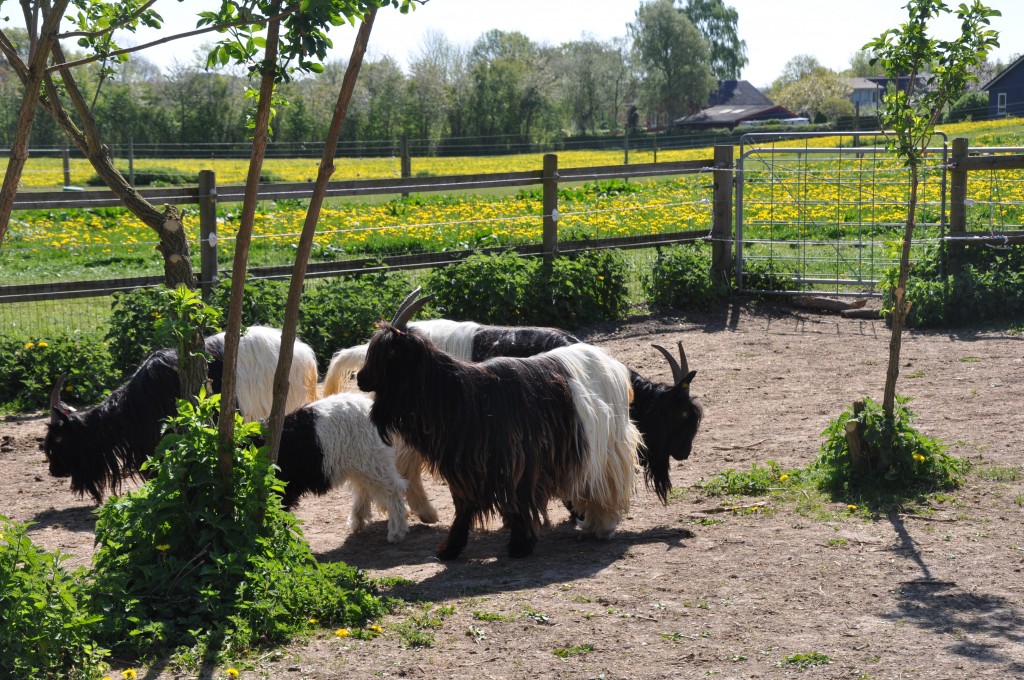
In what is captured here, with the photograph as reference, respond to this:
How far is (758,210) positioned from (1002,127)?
16.2 meters

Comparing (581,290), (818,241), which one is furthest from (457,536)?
(818,241)

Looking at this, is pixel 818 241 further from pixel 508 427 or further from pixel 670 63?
pixel 670 63

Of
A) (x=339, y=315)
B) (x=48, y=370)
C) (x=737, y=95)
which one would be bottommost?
(x=48, y=370)

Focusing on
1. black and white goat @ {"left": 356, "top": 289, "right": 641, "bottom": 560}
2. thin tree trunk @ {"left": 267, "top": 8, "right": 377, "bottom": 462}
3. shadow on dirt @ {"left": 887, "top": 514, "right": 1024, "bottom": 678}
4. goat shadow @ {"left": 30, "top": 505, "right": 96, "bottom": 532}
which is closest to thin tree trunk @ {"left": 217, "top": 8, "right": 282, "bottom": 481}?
thin tree trunk @ {"left": 267, "top": 8, "right": 377, "bottom": 462}

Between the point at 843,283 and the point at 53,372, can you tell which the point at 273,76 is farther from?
the point at 843,283

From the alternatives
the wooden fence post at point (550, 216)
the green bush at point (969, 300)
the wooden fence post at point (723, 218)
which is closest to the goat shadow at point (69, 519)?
the wooden fence post at point (550, 216)

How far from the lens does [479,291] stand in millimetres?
10875

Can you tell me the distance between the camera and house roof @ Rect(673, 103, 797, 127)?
64.1m

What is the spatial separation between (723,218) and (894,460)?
23.7 feet

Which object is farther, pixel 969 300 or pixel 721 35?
pixel 721 35

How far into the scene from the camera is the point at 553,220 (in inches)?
471

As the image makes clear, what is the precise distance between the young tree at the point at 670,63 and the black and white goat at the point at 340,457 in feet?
229

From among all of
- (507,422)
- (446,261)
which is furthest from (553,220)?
(507,422)

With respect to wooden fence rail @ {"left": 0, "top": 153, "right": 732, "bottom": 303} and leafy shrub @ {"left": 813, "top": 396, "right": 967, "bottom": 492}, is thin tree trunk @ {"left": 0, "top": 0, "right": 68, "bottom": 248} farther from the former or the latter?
wooden fence rail @ {"left": 0, "top": 153, "right": 732, "bottom": 303}
